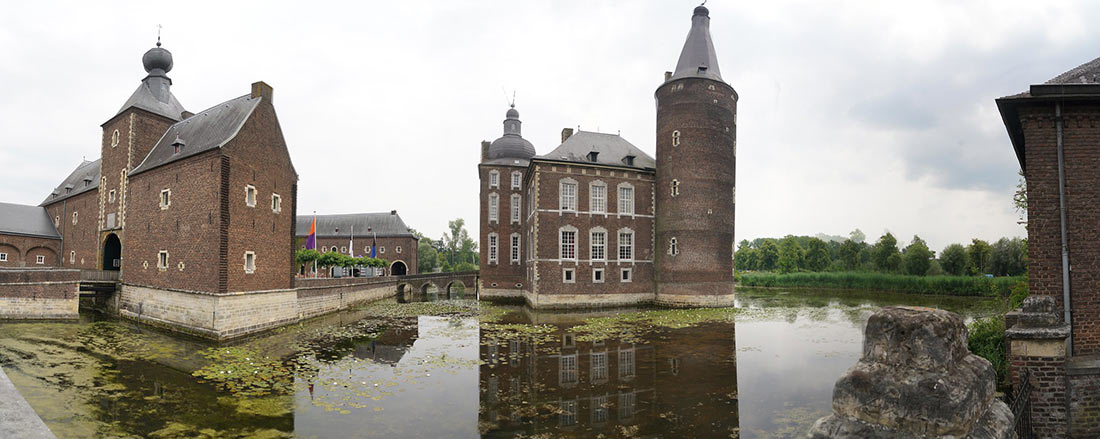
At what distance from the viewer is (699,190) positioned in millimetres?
27234

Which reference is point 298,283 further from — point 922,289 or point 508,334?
point 922,289

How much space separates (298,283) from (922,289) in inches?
1613

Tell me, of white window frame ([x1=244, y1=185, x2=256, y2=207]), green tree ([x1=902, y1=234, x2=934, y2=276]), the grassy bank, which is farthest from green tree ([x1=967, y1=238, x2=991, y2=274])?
white window frame ([x1=244, y1=185, x2=256, y2=207])

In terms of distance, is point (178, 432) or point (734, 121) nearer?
point (178, 432)

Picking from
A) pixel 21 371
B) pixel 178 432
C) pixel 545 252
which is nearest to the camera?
pixel 178 432

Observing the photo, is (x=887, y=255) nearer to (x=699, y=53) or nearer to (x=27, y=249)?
(x=699, y=53)

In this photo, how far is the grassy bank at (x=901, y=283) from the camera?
3400cm

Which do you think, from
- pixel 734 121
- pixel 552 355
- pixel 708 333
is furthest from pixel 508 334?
pixel 734 121

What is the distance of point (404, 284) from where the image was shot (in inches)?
1550

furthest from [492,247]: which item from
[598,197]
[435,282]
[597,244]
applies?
[598,197]

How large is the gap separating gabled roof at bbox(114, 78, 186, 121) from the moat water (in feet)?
34.1

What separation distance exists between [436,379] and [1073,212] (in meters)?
10.8

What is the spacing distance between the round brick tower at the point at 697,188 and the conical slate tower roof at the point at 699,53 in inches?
2.5

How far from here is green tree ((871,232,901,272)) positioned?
4581 cm
